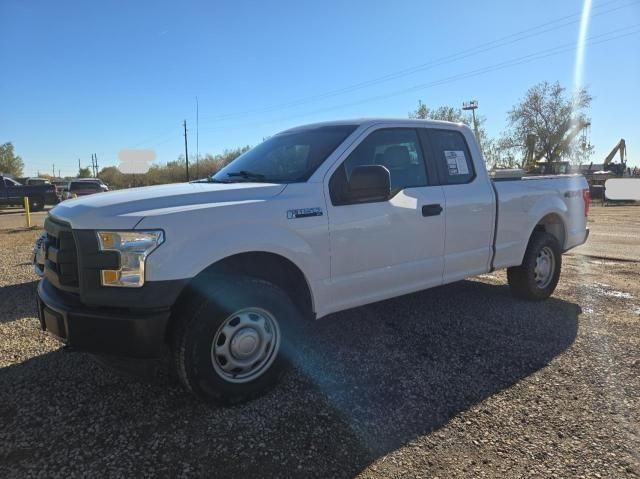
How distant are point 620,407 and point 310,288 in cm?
216

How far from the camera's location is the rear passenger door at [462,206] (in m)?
4.31

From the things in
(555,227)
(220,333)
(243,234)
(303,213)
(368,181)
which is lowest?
(220,333)

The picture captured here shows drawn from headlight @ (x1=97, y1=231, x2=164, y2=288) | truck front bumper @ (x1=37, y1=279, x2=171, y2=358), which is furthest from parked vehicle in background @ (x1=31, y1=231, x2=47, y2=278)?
headlight @ (x1=97, y1=231, x2=164, y2=288)

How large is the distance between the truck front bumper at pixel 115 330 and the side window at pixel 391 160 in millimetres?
1509

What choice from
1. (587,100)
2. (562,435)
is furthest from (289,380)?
(587,100)

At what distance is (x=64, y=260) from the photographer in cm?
284

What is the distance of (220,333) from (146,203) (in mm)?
919

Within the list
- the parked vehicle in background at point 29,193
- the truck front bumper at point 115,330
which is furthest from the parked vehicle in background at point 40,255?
the parked vehicle in background at point 29,193

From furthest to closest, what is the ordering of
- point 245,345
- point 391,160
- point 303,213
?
point 391,160 → point 303,213 → point 245,345

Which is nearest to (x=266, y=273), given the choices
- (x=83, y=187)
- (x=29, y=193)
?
(x=83, y=187)

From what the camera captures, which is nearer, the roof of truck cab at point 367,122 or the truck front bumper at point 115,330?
the truck front bumper at point 115,330

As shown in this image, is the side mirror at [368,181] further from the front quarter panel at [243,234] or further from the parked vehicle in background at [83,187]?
the parked vehicle in background at [83,187]

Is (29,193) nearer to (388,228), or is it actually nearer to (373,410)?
(388,228)

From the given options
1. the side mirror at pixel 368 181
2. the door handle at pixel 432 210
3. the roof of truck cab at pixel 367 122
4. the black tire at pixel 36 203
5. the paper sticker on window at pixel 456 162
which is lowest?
the black tire at pixel 36 203
